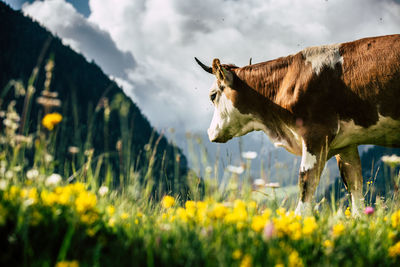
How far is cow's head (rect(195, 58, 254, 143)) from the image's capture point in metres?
5.89

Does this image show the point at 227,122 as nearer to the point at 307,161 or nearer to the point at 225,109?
the point at 225,109

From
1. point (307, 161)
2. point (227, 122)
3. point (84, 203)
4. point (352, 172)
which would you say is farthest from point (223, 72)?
point (84, 203)

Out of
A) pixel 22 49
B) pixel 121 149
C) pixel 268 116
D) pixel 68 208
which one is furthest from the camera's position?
pixel 22 49

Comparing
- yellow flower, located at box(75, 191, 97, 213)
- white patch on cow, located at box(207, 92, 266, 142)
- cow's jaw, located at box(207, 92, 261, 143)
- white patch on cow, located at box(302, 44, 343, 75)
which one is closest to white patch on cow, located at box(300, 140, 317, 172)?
white patch on cow, located at box(302, 44, 343, 75)

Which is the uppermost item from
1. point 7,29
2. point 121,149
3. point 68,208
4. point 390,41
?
point 7,29

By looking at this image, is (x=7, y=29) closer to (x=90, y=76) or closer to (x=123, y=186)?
(x=90, y=76)

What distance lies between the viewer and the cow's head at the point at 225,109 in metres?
5.89

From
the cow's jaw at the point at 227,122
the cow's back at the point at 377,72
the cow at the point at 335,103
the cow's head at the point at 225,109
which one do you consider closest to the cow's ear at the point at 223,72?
the cow's head at the point at 225,109

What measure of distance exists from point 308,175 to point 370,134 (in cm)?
106

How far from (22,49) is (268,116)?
17205 centimetres

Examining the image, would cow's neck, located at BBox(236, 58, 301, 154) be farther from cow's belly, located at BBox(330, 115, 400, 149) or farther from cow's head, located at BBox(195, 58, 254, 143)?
cow's belly, located at BBox(330, 115, 400, 149)

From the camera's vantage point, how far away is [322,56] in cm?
485

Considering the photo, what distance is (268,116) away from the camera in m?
5.62

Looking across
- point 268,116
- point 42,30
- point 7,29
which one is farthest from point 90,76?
point 268,116
